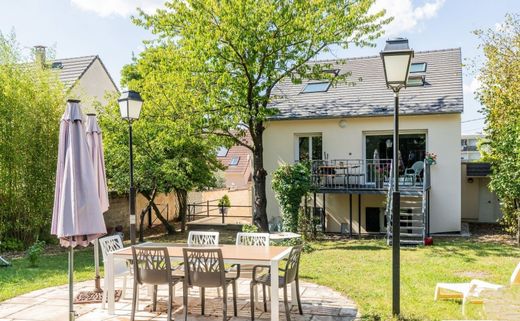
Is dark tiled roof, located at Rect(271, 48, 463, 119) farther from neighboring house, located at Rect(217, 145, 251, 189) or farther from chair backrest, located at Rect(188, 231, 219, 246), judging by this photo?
neighboring house, located at Rect(217, 145, 251, 189)

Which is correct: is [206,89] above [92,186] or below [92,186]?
above

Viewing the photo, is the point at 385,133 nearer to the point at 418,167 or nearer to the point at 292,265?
the point at 418,167

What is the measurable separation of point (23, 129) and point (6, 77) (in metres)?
1.44

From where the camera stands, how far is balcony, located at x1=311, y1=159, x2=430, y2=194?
14016 mm

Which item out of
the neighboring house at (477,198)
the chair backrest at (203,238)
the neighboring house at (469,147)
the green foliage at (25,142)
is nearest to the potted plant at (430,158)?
the neighboring house at (477,198)

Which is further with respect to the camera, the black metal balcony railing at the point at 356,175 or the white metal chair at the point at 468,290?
the black metal balcony railing at the point at 356,175

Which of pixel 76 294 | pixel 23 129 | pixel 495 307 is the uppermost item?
pixel 23 129

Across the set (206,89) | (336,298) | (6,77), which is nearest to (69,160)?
(336,298)

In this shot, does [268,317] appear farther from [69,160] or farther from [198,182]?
[198,182]

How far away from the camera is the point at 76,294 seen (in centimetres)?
750

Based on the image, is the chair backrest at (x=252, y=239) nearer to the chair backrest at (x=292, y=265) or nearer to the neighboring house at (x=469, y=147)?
the chair backrest at (x=292, y=265)

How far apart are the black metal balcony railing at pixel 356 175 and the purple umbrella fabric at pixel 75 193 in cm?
952

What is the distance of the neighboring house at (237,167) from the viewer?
1186 inches

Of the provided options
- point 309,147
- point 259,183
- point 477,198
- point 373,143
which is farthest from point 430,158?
point 259,183
